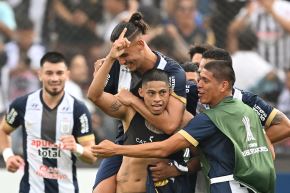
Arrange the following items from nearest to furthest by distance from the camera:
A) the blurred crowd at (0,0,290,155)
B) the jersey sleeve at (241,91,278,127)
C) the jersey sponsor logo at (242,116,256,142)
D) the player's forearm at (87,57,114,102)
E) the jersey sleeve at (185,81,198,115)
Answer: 1. the jersey sponsor logo at (242,116,256,142)
2. the player's forearm at (87,57,114,102)
3. the jersey sleeve at (185,81,198,115)
4. the jersey sleeve at (241,91,278,127)
5. the blurred crowd at (0,0,290,155)

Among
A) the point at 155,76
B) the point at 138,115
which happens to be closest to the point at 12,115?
the point at 138,115

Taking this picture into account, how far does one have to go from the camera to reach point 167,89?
6.79 m

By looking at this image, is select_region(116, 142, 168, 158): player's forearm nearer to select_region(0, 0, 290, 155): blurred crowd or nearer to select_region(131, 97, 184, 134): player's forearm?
select_region(131, 97, 184, 134): player's forearm

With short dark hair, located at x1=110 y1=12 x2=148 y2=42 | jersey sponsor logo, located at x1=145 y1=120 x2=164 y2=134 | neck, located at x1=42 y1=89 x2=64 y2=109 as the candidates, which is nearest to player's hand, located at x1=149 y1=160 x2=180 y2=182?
jersey sponsor logo, located at x1=145 y1=120 x2=164 y2=134

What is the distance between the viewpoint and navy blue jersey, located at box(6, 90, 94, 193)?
888 centimetres

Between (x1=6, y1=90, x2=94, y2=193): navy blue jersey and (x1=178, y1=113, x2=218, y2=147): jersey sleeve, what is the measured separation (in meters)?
2.56

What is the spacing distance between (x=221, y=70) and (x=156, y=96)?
52 cm

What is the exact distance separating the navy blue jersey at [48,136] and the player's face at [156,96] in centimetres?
226

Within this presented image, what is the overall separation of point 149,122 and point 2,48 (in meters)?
5.15

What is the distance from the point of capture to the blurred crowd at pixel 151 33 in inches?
444

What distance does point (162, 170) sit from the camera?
6.84 m

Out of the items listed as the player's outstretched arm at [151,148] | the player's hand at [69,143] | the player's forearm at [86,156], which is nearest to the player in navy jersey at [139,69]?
the player's outstretched arm at [151,148]

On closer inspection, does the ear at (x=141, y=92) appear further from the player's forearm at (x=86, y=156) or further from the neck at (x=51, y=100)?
the neck at (x=51, y=100)

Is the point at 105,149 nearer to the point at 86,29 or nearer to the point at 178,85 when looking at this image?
the point at 178,85
